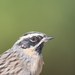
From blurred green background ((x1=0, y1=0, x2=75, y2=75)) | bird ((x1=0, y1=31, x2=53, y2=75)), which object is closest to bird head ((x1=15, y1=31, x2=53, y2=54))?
bird ((x1=0, y1=31, x2=53, y2=75))

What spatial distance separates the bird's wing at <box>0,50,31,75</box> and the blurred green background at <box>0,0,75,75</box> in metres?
0.43

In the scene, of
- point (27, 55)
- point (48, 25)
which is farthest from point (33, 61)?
point (48, 25)

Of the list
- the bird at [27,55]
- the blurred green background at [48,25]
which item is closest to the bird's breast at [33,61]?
the bird at [27,55]

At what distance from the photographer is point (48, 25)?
150 cm

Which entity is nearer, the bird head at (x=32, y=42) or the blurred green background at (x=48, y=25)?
the bird head at (x=32, y=42)

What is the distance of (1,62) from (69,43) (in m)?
0.68

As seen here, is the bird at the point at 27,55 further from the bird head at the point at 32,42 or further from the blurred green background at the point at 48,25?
the blurred green background at the point at 48,25

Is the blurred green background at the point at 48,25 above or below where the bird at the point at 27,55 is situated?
above

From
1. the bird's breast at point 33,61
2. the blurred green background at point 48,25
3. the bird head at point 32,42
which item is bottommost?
the bird's breast at point 33,61

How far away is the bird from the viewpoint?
1.01 m

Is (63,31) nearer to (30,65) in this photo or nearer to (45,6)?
(45,6)

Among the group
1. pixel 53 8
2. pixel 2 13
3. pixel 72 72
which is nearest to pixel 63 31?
pixel 53 8

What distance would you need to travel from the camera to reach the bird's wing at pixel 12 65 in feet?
3.20

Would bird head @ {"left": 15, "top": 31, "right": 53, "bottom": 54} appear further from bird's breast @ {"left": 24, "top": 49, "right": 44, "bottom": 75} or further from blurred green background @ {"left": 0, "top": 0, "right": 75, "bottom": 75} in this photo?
blurred green background @ {"left": 0, "top": 0, "right": 75, "bottom": 75}
